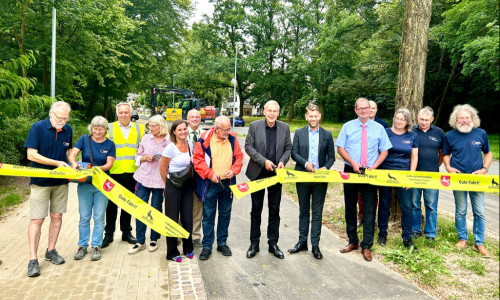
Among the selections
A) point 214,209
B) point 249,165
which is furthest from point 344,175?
point 214,209

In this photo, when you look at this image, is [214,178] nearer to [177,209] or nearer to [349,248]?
[177,209]

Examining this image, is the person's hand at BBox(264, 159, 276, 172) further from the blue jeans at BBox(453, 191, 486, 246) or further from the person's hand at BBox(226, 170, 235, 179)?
the blue jeans at BBox(453, 191, 486, 246)

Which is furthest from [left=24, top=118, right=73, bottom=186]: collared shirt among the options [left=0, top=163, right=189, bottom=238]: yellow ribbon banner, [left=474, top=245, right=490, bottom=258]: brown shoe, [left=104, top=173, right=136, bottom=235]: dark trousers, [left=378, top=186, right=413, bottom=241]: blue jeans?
[left=474, top=245, right=490, bottom=258]: brown shoe

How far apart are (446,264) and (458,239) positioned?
89cm

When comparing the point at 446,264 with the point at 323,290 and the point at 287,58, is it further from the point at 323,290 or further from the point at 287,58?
the point at 287,58

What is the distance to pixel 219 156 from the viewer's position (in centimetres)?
465

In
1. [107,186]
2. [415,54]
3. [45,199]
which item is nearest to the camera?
[45,199]

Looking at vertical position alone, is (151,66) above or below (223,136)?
above

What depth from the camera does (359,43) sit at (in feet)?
89.9

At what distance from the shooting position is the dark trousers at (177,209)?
14.9ft

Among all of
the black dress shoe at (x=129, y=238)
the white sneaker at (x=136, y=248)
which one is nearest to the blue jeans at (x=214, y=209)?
the white sneaker at (x=136, y=248)

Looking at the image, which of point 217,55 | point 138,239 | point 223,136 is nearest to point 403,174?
point 223,136

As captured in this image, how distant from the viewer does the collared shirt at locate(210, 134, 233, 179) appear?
463 centimetres

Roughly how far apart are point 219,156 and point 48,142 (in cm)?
211
